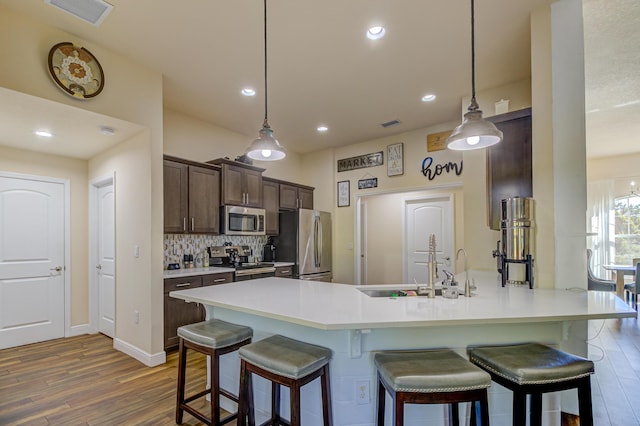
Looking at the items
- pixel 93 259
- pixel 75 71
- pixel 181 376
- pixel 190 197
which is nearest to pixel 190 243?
pixel 190 197

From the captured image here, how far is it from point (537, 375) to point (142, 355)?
11.2ft

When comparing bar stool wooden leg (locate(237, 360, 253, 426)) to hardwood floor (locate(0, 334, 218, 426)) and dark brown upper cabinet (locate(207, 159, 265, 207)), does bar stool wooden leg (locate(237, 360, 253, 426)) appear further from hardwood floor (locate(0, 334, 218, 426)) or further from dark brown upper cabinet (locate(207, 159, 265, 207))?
dark brown upper cabinet (locate(207, 159, 265, 207))

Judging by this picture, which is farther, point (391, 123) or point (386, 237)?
point (386, 237)

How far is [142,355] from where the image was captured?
319cm

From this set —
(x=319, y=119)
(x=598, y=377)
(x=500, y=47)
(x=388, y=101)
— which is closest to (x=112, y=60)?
(x=319, y=119)

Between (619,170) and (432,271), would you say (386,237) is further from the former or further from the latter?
(619,170)

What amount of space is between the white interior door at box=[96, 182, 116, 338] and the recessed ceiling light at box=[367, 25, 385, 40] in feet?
11.2

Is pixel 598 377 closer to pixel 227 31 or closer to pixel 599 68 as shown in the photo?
pixel 599 68

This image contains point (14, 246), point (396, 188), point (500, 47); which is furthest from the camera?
point (396, 188)

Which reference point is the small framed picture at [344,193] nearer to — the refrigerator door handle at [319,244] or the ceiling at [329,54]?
the refrigerator door handle at [319,244]

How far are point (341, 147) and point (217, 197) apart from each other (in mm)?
2671

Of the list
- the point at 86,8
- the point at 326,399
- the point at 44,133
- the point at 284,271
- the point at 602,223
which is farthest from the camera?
the point at 602,223

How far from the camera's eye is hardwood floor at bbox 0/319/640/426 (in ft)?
7.33

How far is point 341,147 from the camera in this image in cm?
592
